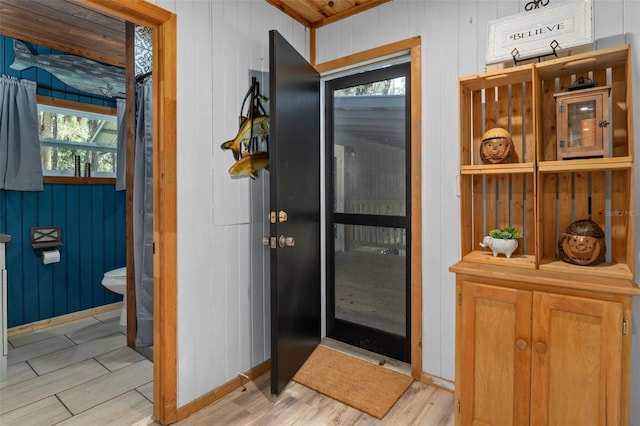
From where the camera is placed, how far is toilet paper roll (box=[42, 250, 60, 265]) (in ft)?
10.3

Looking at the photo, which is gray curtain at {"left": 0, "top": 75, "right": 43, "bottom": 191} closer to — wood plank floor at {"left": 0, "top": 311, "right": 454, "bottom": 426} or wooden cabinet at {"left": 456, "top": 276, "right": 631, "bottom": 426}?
wood plank floor at {"left": 0, "top": 311, "right": 454, "bottom": 426}

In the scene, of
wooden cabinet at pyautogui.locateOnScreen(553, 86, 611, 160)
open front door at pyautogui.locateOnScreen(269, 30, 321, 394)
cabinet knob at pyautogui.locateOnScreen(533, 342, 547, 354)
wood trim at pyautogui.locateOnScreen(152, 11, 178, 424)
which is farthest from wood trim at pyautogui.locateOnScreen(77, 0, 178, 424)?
wooden cabinet at pyautogui.locateOnScreen(553, 86, 611, 160)

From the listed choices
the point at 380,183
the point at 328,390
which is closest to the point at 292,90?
the point at 380,183

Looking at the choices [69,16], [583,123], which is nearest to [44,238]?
[69,16]

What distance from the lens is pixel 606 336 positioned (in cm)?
140

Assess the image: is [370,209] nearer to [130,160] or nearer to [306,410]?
[306,410]

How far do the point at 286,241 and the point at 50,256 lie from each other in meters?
2.43

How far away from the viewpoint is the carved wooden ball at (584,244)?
1602 mm

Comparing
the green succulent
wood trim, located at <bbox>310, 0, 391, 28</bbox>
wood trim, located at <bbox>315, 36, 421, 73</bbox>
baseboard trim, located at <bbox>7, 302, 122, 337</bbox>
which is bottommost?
baseboard trim, located at <bbox>7, 302, 122, 337</bbox>

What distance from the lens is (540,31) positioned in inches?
68.1

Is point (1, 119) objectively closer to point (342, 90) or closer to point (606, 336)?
point (342, 90)

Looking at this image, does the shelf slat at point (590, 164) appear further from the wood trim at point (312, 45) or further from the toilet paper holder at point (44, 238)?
the toilet paper holder at point (44, 238)

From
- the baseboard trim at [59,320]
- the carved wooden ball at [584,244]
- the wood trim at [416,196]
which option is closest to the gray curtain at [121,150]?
the baseboard trim at [59,320]

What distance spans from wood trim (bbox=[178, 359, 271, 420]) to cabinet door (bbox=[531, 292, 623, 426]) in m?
1.62
